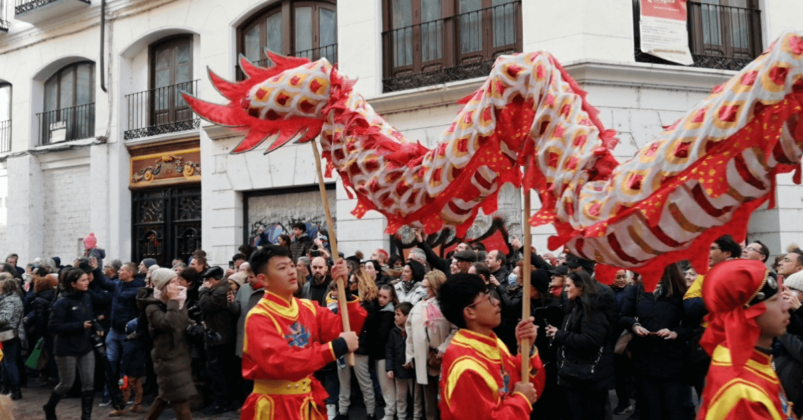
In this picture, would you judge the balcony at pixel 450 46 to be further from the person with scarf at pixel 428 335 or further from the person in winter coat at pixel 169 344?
the person in winter coat at pixel 169 344

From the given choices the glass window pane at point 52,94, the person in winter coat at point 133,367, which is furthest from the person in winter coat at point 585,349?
the glass window pane at point 52,94

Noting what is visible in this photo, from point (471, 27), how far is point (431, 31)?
0.76 m

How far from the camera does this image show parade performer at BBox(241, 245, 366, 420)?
12.9 feet

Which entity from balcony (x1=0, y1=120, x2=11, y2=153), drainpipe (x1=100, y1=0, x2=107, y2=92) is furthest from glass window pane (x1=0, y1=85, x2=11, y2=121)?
drainpipe (x1=100, y1=0, x2=107, y2=92)

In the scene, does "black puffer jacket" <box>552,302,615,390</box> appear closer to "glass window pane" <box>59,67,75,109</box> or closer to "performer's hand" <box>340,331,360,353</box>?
"performer's hand" <box>340,331,360,353</box>

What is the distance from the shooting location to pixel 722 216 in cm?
217

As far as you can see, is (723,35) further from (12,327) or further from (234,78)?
(12,327)

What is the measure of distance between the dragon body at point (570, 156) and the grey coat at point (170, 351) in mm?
3749

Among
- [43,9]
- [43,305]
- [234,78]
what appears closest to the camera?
[43,305]

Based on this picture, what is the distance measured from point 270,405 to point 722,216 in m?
2.85

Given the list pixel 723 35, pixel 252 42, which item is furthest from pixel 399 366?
pixel 252 42

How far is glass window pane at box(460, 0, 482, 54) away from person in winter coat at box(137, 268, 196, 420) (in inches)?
275

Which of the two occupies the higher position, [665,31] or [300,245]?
[665,31]

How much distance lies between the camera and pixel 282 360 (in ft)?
12.7
